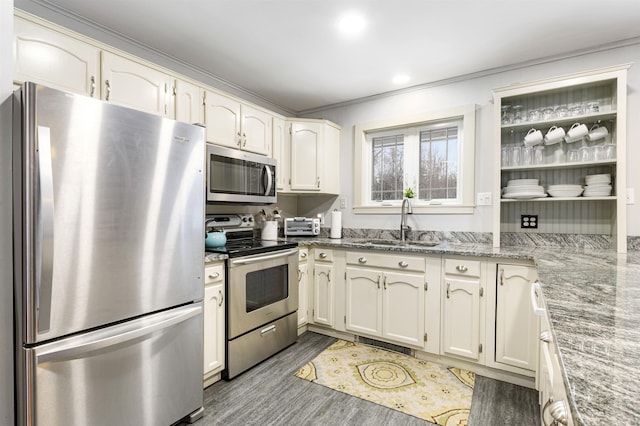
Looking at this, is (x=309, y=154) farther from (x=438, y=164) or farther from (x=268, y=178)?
(x=438, y=164)

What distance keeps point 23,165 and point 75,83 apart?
0.76 m

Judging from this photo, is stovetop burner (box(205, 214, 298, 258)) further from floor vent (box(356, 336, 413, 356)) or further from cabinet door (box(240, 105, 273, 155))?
floor vent (box(356, 336, 413, 356))

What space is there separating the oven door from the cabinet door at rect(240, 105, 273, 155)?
0.96 meters

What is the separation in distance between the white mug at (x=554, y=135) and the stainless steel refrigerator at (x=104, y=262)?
2.45 metres

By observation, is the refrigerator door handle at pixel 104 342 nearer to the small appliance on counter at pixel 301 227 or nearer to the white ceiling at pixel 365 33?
the small appliance on counter at pixel 301 227

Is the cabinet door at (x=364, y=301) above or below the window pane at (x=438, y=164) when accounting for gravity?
below

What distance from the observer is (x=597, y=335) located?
69 cm

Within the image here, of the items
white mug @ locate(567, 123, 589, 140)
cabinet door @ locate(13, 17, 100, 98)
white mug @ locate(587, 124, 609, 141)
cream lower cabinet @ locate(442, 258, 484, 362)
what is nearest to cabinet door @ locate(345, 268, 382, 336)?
cream lower cabinet @ locate(442, 258, 484, 362)

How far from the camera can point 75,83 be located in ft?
5.47

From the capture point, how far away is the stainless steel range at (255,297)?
2.12 metres

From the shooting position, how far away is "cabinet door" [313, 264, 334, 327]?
2854mm

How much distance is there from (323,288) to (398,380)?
100 centimetres

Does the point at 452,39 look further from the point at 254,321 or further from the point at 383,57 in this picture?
the point at 254,321

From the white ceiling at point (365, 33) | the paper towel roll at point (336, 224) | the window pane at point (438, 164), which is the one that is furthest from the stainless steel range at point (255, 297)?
the window pane at point (438, 164)
